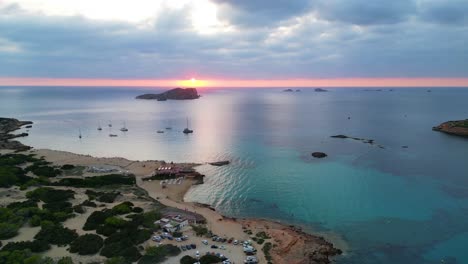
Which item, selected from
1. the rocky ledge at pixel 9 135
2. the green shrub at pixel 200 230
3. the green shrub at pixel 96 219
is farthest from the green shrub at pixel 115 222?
the rocky ledge at pixel 9 135

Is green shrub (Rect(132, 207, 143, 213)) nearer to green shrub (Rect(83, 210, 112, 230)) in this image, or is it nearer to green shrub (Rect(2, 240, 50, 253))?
green shrub (Rect(83, 210, 112, 230))

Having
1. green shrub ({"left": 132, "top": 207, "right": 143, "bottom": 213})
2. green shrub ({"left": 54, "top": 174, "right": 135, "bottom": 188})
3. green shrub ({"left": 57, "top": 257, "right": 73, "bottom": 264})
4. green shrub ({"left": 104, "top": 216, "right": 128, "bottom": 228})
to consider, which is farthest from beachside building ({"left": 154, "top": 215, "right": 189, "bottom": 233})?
green shrub ({"left": 54, "top": 174, "right": 135, "bottom": 188})

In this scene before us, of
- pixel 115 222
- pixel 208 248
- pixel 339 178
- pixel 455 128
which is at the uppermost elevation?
pixel 455 128

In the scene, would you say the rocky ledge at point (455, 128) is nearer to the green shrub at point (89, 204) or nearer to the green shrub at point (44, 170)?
A: the green shrub at point (89, 204)

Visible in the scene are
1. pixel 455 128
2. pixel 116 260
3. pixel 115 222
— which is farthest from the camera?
pixel 455 128

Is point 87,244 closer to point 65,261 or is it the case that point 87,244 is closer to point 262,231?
point 65,261

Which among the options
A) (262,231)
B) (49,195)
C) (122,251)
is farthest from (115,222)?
(262,231)
